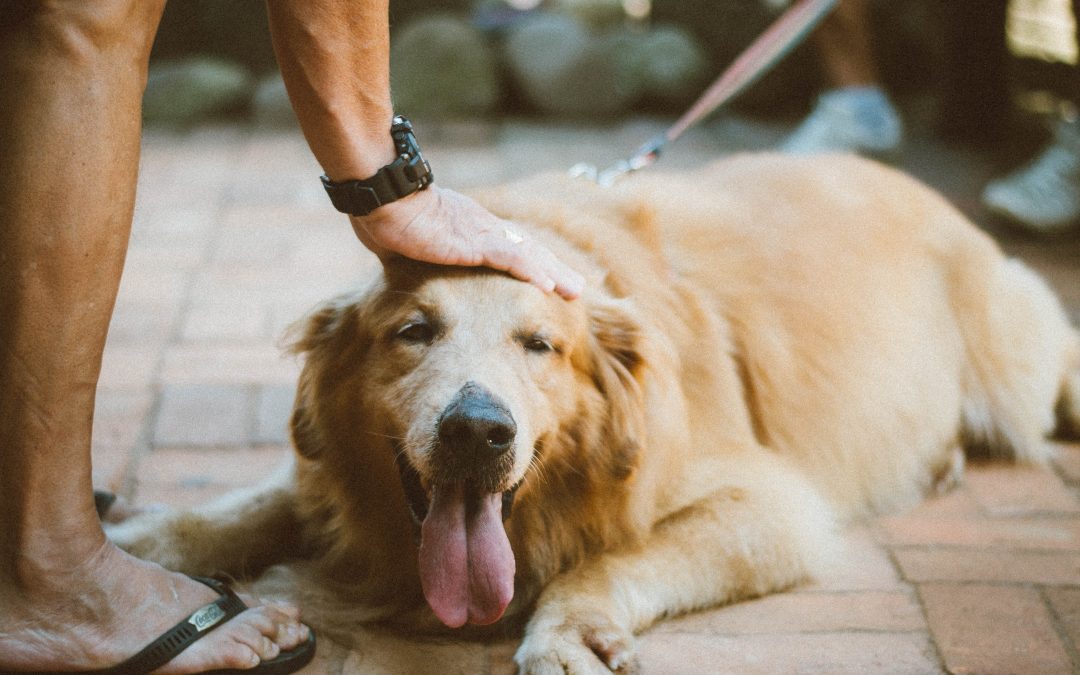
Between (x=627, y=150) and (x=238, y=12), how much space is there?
317 cm

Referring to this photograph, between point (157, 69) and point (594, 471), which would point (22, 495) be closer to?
point (594, 471)

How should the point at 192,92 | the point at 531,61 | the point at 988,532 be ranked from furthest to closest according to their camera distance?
1. the point at 531,61
2. the point at 192,92
3. the point at 988,532

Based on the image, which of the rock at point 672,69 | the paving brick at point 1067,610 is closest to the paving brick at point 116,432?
the paving brick at point 1067,610

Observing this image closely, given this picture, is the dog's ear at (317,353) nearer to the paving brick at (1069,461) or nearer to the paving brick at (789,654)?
the paving brick at (789,654)

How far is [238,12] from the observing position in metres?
7.94

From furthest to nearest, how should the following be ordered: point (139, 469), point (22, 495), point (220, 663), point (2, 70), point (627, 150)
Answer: point (627, 150) < point (139, 469) < point (220, 663) < point (22, 495) < point (2, 70)

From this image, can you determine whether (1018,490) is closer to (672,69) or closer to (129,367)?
(129,367)

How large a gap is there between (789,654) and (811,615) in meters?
0.20

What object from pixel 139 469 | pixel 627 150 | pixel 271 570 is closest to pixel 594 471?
pixel 271 570

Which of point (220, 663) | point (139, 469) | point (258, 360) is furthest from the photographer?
point (258, 360)

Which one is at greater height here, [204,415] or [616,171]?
[616,171]

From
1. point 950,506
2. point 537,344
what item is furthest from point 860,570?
point 537,344

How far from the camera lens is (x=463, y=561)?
2211 millimetres

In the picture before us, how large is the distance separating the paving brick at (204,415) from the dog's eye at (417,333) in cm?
117
